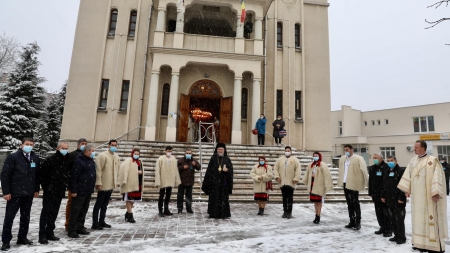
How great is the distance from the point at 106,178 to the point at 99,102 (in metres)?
11.4

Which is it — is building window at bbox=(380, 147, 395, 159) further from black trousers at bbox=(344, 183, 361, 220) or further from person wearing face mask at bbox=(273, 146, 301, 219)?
black trousers at bbox=(344, 183, 361, 220)

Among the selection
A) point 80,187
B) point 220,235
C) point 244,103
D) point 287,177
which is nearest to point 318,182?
point 287,177

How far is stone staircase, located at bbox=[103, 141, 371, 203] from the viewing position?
33.0 ft

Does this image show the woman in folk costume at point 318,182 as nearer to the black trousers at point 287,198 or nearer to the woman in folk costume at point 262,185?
the black trousers at point 287,198

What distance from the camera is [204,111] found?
1952 centimetres

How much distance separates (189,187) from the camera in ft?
26.4

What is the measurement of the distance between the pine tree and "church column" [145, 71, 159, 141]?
36.3 feet

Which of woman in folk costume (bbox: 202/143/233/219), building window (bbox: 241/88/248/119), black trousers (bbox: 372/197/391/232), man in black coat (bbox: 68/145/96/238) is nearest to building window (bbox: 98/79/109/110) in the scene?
building window (bbox: 241/88/248/119)

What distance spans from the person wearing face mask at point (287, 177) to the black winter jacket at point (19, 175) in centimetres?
588

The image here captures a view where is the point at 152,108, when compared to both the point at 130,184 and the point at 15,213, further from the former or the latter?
the point at 15,213

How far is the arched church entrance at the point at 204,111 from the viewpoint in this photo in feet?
51.9

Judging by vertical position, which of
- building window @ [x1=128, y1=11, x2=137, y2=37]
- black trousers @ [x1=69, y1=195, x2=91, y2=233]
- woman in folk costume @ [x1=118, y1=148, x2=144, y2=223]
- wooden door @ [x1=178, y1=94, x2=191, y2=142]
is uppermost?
building window @ [x1=128, y1=11, x2=137, y2=37]

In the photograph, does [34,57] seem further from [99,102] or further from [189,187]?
[189,187]

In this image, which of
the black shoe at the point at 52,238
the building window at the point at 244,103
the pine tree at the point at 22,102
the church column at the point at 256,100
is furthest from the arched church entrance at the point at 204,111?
the pine tree at the point at 22,102
